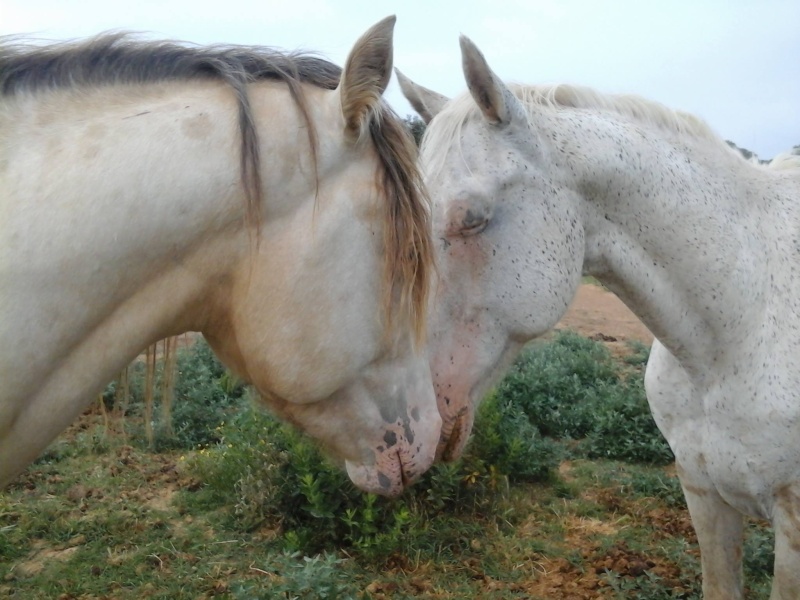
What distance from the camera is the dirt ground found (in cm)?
876

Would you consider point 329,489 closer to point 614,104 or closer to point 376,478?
point 376,478

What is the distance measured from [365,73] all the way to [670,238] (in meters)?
1.32

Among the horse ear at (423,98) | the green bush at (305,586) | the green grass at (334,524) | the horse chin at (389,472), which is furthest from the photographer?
the green grass at (334,524)

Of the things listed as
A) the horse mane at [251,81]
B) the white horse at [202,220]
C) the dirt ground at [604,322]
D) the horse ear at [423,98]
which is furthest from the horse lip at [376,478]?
the dirt ground at [604,322]

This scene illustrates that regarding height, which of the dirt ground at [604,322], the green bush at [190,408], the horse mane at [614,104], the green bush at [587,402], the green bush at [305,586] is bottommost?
the dirt ground at [604,322]

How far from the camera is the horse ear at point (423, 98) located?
2400 mm

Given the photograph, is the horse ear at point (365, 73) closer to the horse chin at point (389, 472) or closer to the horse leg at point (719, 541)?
the horse chin at point (389, 472)

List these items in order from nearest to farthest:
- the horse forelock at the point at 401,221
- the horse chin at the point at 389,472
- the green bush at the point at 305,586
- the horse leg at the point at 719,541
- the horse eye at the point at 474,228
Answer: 1. the horse forelock at the point at 401,221
2. the horse chin at the point at 389,472
3. the horse eye at the point at 474,228
4. the horse leg at the point at 719,541
5. the green bush at the point at 305,586

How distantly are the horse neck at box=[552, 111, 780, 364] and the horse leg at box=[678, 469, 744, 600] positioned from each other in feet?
2.12

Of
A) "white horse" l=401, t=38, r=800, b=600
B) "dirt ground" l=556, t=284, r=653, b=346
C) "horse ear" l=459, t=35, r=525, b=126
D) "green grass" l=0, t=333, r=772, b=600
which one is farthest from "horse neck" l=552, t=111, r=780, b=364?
"dirt ground" l=556, t=284, r=653, b=346

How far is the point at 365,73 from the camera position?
4.35 ft

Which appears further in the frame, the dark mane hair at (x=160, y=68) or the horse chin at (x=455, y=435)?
the horse chin at (x=455, y=435)

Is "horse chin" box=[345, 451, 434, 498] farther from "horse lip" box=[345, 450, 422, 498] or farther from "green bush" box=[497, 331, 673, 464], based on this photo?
"green bush" box=[497, 331, 673, 464]

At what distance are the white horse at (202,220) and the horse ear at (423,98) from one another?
3.15 ft
